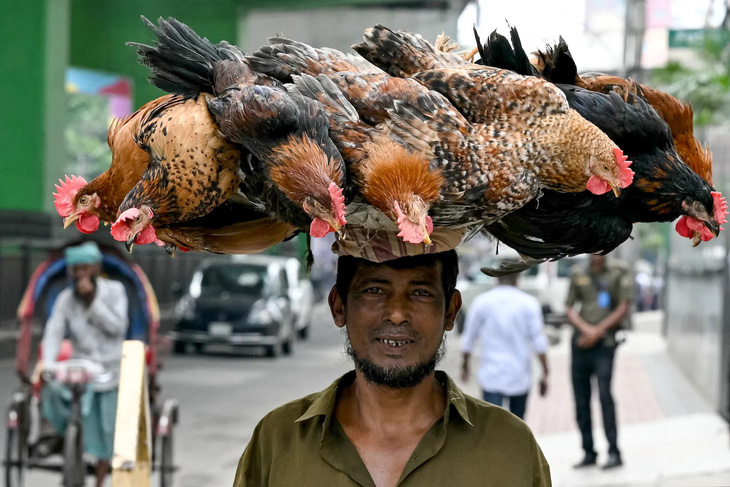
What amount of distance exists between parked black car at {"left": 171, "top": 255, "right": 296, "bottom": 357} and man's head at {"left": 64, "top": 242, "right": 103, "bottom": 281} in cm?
1008

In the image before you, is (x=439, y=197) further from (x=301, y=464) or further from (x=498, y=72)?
(x=301, y=464)

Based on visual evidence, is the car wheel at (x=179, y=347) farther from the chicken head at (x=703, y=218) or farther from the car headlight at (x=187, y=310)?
the chicken head at (x=703, y=218)

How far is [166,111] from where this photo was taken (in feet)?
6.73

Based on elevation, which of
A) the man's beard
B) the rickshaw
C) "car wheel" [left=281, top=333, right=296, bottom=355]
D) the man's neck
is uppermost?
the man's beard

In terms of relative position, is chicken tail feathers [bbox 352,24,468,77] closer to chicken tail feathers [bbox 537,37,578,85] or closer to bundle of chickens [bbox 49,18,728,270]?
bundle of chickens [bbox 49,18,728,270]

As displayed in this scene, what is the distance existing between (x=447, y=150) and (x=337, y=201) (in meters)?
0.27

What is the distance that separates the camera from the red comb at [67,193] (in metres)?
2.11

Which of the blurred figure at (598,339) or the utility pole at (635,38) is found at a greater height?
the utility pole at (635,38)

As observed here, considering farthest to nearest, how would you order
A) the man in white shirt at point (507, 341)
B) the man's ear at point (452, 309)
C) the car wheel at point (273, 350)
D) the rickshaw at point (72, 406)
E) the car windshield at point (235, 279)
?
the car windshield at point (235, 279) < the car wheel at point (273, 350) < the man in white shirt at point (507, 341) < the rickshaw at point (72, 406) < the man's ear at point (452, 309)

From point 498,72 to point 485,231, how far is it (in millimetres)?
Result: 558

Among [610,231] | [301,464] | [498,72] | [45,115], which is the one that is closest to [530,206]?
[610,231]

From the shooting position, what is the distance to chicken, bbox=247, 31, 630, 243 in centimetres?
191

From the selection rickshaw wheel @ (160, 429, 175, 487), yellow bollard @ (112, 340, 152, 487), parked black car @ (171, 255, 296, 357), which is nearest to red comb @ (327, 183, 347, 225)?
yellow bollard @ (112, 340, 152, 487)


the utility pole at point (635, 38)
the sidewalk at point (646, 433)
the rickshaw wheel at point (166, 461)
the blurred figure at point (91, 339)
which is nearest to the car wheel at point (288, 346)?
the sidewalk at point (646, 433)
